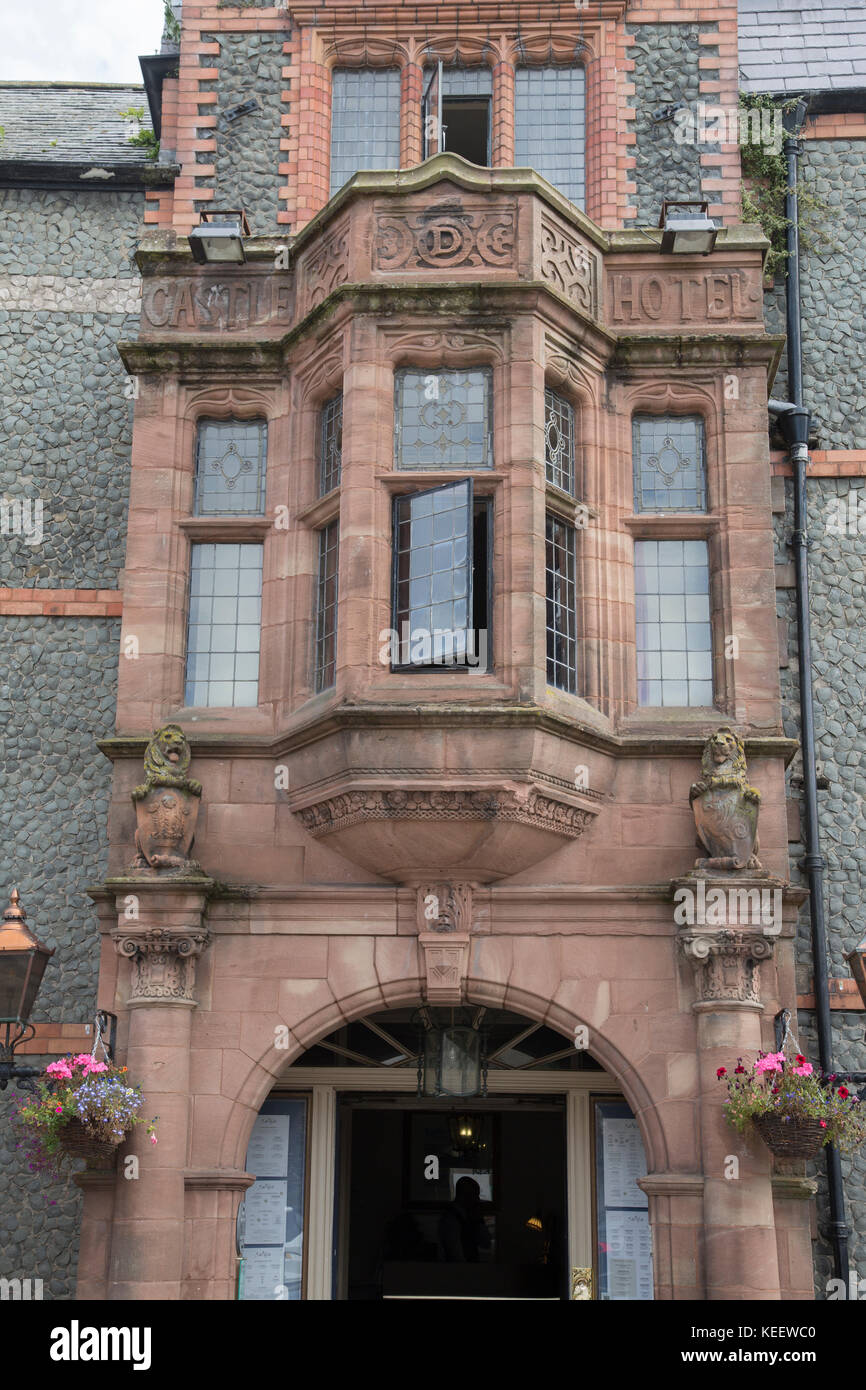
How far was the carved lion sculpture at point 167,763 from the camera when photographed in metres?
13.2

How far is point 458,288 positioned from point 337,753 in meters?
3.85

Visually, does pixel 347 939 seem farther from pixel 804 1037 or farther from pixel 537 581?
pixel 804 1037

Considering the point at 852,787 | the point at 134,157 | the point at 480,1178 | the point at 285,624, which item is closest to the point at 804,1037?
the point at 852,787

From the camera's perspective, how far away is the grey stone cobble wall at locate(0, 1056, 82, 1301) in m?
13.8

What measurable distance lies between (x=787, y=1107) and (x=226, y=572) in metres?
6.25

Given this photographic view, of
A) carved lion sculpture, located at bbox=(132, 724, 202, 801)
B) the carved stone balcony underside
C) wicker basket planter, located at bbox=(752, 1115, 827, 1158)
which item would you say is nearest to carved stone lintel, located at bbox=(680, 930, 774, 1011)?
wicker basket planter, located at bbox=(752, 1115, 827, 1158)

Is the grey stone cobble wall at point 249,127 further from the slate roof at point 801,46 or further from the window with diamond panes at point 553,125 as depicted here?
the slate roof at point 801,46

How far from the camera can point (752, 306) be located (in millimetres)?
14570

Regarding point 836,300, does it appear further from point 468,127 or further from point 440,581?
point 440,581

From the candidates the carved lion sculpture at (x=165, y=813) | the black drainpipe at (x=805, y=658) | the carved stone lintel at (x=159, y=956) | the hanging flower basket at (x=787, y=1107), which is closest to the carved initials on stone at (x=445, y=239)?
the black drainpipe at (x=805, y=658)

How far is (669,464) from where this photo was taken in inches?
572

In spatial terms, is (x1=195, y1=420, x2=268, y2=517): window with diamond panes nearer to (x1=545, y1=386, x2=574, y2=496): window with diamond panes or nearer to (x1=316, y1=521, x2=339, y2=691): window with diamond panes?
(x1=316, y1=521, x2=339, y2=691): window with diamond panes

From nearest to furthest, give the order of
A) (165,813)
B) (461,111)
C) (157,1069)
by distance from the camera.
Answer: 1. (157,1069)
2. (165,813)
3. (461,111)

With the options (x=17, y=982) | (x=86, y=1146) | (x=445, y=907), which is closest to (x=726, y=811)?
(x=445, y=907)
